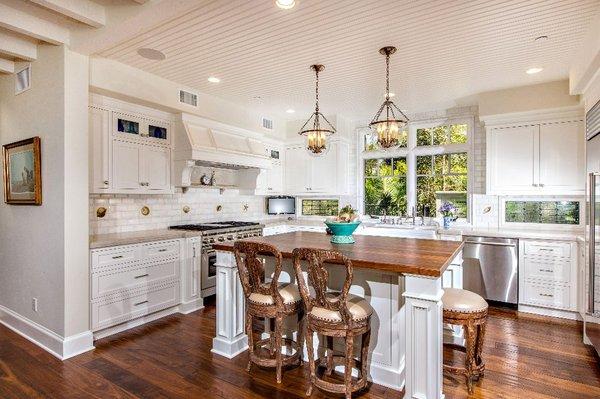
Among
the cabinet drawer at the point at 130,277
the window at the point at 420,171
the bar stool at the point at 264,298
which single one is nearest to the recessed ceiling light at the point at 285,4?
the bar stool at the point at 264,298

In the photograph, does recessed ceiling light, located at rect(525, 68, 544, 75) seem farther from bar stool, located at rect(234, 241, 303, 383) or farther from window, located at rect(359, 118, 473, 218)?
bar stool, located at rect(234, 241, 303, 383)

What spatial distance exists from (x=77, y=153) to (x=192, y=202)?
2140mm

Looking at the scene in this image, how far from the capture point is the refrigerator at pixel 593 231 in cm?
299

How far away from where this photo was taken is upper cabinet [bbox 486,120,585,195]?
426cm

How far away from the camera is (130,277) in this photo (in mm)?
3719

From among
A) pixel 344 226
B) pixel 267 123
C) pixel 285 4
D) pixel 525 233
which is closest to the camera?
pixel 285 4

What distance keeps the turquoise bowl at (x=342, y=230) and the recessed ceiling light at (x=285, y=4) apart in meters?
1.76

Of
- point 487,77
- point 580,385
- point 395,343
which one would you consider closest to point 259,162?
point 487,77

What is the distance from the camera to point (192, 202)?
523cm

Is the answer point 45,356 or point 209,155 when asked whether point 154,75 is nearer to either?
point 209,155

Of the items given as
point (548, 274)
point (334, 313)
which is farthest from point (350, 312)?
point (548, 274)

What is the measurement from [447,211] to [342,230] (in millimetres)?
2873

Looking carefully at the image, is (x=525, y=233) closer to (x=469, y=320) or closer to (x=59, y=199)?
(x=469, y=320)

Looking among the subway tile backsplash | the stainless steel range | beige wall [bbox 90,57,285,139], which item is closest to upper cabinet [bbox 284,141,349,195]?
the subway tile backsplash
